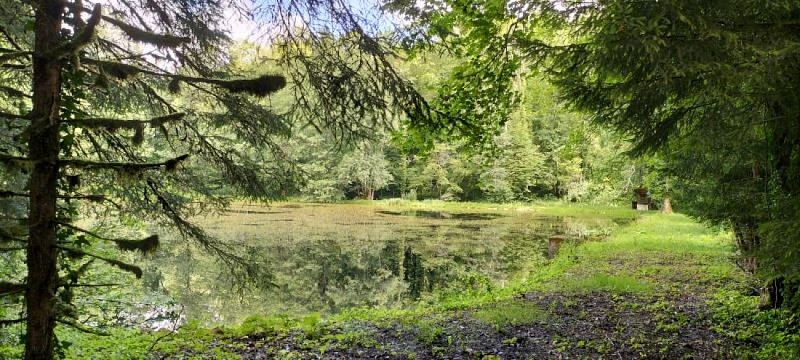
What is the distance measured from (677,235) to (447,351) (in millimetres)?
13683

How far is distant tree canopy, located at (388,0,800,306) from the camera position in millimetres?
3180

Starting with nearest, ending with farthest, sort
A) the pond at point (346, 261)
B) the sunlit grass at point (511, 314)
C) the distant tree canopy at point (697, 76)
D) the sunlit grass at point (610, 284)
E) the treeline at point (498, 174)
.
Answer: the distant tree canopy at point (697, 76) < the sunlit grass at point (511, 314) < the sunlit grass at point (610, 284) < the pond at point (346, 261) < the treeline at point (498, 174)

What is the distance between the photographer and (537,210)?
32.9 metres

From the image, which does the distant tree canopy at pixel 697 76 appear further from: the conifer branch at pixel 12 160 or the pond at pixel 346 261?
the pond at pixel 346 261

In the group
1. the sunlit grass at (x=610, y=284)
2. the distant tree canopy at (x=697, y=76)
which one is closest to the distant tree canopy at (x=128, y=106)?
the distant tree canopy at (x=697, y=76)

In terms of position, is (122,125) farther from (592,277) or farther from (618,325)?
(592,277)

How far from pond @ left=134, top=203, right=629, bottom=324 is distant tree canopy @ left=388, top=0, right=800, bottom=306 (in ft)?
11.1

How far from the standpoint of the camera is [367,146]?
410 cm

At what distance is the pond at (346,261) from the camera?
9.94 m

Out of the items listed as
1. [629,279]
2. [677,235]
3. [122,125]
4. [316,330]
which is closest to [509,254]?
[677,235]

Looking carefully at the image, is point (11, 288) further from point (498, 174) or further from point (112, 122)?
point (498, 174)

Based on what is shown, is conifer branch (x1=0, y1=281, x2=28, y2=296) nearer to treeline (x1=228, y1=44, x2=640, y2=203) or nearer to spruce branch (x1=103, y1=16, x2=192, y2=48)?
spruce branch (x1=103, y1=16, x2=192, y2=48)

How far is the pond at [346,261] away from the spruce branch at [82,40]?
3.15 meters

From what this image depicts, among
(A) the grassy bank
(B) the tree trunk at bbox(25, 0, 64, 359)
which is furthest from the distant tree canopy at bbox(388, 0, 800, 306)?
(B) the tree trunk at bbox(25, 0, 64, 359)
